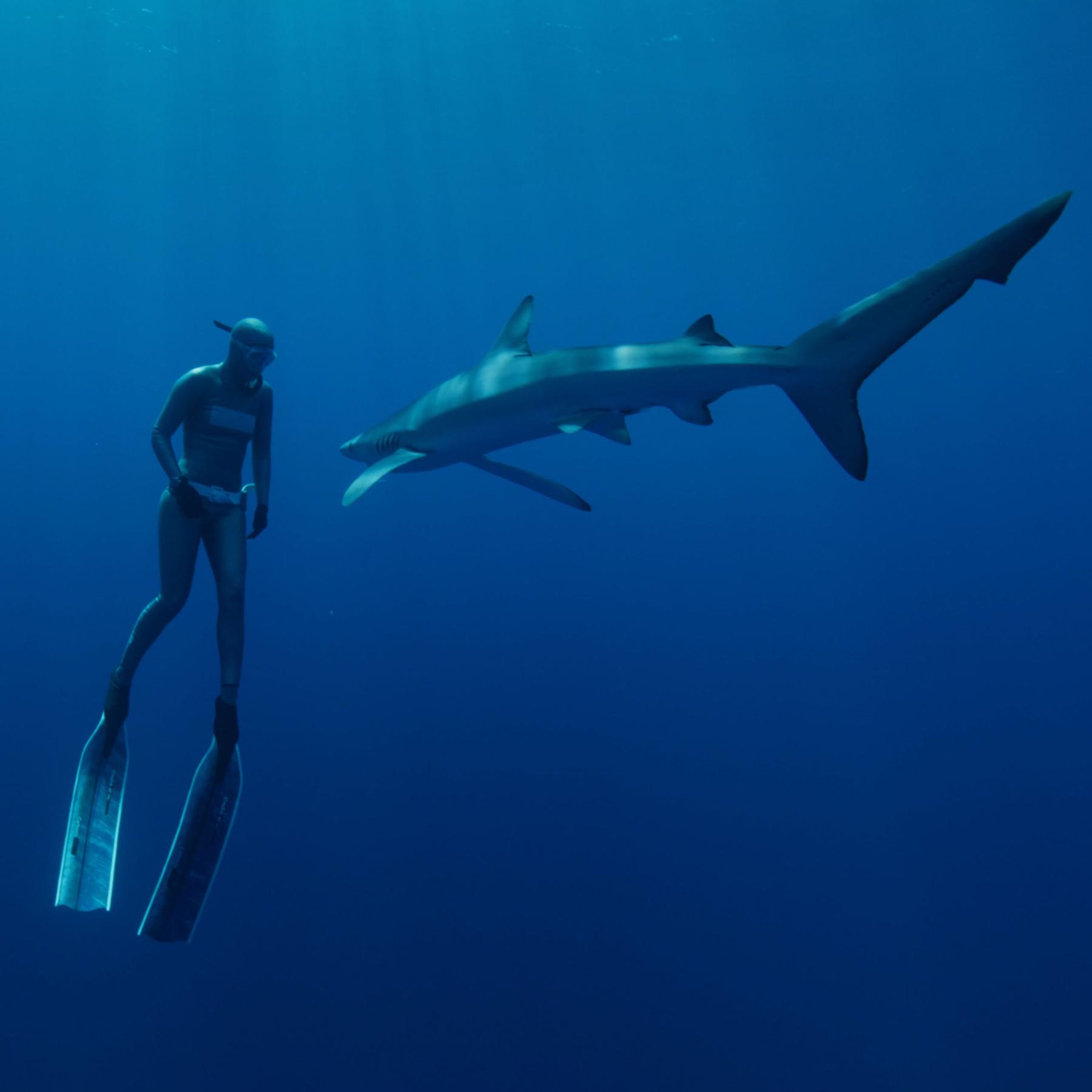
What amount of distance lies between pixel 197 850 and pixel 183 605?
81.7 inches

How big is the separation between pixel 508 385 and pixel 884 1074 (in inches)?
499

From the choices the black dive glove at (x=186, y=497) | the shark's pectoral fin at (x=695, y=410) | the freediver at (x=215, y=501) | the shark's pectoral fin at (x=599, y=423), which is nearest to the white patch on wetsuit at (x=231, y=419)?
the freediver at (x=215, y=501)

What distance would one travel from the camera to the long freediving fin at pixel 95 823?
5992 millimetres

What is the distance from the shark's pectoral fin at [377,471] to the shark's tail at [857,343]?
3.17m

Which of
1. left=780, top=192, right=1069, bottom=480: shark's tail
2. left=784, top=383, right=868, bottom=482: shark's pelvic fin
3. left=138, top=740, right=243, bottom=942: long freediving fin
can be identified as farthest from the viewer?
→ left=138, top=740, right=243, bottom=942: long freediving fin

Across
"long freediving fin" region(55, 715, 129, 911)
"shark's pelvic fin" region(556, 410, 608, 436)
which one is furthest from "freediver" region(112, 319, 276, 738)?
"shark's pelvic fin" region(556, 410, 608, 436)

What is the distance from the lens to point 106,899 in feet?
19.5

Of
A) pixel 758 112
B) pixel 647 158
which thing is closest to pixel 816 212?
pixel 758 112

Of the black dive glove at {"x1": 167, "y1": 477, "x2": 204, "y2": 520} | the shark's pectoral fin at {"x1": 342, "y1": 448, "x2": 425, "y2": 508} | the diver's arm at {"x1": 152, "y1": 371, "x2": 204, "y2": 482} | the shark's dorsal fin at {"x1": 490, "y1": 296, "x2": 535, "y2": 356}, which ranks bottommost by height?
the black dive glove at {"x1": 167, "y1": 477, "x2": 204, "y2": 520}

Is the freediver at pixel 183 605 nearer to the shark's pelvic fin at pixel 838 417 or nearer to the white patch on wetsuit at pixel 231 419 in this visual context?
the white patch on wetsuit at pixel 231 419

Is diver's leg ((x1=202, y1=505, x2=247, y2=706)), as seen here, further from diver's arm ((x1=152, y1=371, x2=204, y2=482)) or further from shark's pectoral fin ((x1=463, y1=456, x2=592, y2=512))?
shark's pectoral fin ((x1=463, y1=456, x2=592, y2=512))

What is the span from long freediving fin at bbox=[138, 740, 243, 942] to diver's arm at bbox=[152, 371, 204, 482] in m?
2.39

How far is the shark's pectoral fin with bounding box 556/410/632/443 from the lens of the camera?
5.05 meters

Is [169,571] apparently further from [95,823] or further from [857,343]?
[857,343]
